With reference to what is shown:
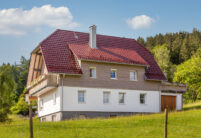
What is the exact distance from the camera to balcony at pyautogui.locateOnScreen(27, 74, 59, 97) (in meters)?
36.7

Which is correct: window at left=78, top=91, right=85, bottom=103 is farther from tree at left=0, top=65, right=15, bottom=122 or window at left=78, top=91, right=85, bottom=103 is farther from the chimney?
tree at left=0, top=65, right=15, bottom=122

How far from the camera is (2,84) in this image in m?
22.4

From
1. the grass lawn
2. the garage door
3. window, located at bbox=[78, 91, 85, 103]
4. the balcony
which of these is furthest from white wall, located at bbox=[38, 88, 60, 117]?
the garage door

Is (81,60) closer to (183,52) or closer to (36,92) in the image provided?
(36,92)

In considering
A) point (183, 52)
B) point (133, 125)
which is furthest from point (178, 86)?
point (183, 52)

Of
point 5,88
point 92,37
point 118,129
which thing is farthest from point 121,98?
point 5,88

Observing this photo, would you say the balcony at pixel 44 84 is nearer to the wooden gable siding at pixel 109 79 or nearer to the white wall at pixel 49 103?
the white wall at pixel 49 103

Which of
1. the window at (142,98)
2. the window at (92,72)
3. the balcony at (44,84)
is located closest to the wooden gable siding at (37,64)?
the balcony at (44,84)

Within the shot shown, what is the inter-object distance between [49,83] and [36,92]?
533cm

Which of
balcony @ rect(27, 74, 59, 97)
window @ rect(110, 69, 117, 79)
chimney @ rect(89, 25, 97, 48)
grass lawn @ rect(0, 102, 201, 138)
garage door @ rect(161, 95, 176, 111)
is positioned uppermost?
chimney @ rect(89, 25, 97, 48)

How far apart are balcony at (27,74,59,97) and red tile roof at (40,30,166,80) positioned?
1076 millimetres

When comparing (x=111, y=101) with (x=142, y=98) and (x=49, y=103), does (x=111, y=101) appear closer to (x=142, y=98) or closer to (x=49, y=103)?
(x=142, y=98)

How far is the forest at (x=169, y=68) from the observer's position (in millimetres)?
23156

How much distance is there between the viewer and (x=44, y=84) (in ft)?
123
